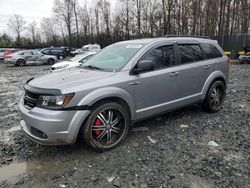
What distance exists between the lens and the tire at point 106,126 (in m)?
2.95

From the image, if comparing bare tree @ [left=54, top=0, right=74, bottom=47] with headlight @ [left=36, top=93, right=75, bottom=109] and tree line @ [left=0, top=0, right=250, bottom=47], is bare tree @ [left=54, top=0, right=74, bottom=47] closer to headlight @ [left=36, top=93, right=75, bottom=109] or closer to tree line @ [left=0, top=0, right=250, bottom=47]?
tree line @ [left=0, top=0, right=250, bottom=47]

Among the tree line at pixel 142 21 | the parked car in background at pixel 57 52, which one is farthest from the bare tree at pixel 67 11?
the parked car in background at pixel 57 52

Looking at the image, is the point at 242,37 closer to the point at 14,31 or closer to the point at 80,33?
the point at 80,33

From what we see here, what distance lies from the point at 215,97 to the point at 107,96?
2.92m

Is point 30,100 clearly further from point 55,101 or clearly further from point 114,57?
point 114,57

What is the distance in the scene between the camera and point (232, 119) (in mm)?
4391

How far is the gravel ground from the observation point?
8.29ft

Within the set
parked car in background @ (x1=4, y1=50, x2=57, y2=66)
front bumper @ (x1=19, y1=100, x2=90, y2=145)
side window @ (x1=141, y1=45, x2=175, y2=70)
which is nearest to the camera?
front bumper @ (x1=19, y1=100, x2=90, y2=145)

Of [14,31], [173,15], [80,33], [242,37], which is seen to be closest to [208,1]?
[173,15]

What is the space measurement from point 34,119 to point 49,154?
2.34 feet

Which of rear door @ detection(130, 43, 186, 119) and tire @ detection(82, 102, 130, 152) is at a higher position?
rear door @ detection(130, 43, 186, 119)

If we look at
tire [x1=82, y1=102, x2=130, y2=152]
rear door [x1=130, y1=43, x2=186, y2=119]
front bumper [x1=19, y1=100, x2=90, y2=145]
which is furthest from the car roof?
front bumper [x1=19, y1=100, x2=90, y2=145]

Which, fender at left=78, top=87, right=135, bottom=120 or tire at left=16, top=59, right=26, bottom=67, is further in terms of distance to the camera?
tire at left=16, top=59, right=26, bottom=67

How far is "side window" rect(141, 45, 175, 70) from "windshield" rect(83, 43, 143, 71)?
0.77ft
